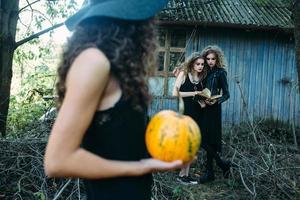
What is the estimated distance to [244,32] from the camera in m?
11.7

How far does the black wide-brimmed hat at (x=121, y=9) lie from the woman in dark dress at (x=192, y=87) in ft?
15.4

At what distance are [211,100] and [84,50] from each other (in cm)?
491

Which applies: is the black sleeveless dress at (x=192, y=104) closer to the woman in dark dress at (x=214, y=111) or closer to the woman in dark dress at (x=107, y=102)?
the woman in dark dress at (x=214, y=111)

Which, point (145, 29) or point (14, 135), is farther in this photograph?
point (14, 135)

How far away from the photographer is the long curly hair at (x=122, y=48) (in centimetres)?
141

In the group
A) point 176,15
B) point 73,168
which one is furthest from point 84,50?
point 176,15

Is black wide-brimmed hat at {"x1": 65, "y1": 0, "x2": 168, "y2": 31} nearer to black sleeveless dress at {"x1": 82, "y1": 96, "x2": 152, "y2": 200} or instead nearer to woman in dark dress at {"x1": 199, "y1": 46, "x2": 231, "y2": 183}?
black sleeveless dress at {"x1": 82, "y1": 96, "x2": 152, "y2": 200}

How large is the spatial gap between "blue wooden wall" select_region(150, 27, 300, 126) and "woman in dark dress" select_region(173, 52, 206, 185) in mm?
5027

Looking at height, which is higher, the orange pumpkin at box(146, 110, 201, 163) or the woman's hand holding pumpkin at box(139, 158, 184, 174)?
the orange pumpkin at box(146, 110, 201, 163)

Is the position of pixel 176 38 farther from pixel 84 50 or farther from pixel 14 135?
pixel 84 50

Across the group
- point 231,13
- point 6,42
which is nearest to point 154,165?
point 6,42

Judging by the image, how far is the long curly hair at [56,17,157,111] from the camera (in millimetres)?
1407

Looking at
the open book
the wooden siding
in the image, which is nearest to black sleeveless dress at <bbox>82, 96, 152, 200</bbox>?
the open book

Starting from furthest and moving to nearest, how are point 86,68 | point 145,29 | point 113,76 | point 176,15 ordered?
point 176,15
point 145,29
point 113,76
point 86,68
